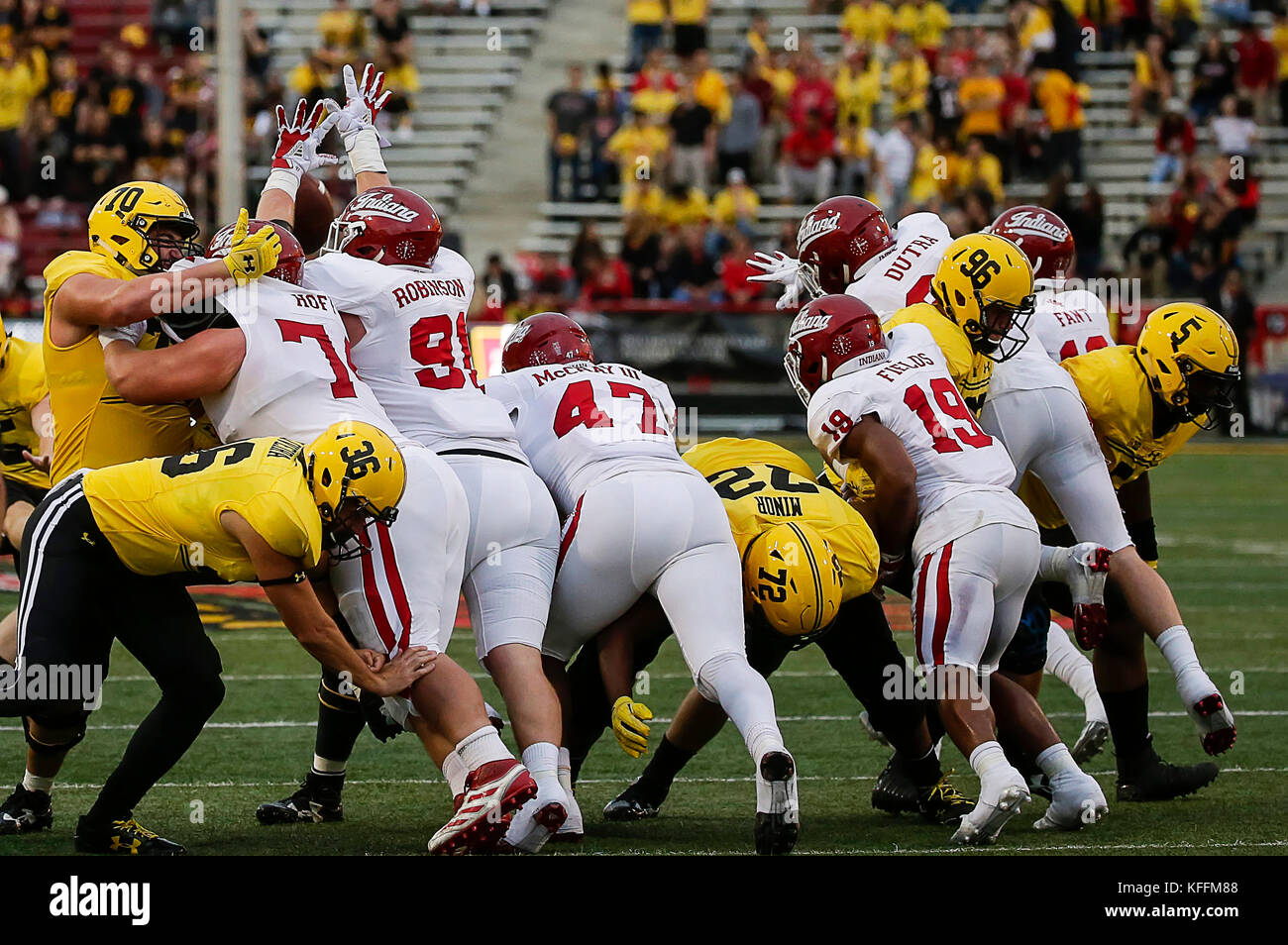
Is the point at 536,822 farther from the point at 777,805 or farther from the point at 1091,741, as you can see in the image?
the point at 1091,741

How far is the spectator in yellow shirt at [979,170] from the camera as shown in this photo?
2091 centimetres

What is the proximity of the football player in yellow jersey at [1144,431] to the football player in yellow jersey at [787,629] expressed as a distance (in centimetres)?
79

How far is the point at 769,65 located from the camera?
901 inches

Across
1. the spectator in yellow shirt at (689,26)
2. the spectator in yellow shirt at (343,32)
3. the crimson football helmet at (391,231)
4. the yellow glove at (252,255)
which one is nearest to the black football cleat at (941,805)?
the crimson football helmet at (391,231)

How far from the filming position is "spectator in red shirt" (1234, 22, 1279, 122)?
73.4ft

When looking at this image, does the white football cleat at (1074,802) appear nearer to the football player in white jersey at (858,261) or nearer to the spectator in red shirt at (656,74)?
the football player in white jersey at (858,261)

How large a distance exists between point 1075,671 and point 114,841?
3626 mm

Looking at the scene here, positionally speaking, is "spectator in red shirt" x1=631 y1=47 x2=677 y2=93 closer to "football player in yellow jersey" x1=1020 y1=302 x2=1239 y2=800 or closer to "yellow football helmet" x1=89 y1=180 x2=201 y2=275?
"football player in yellow jersey" x1=1020 y1=302 x2=1239 y2=800

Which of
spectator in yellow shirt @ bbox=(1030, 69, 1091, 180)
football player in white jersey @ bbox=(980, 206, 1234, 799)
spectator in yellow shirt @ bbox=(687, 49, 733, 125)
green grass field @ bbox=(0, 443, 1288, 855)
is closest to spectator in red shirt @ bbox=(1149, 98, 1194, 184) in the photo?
spectator in yellow shirt @ bbox=(1030, 69, 1091, 180)

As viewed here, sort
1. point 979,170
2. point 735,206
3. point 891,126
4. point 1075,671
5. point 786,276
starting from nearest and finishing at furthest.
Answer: point 1075,671, point 786,276, point 979,170, point 735,206, point 891,126

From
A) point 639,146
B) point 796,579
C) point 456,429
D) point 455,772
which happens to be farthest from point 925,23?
point 455,772

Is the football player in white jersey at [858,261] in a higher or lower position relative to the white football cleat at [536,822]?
higher

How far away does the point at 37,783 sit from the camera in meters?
6.16

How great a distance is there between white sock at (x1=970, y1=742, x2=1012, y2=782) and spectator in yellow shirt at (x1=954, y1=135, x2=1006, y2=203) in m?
15.4
